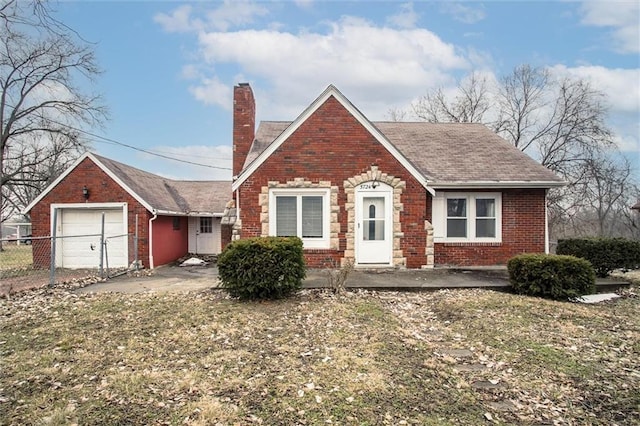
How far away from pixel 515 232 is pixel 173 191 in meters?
15.2

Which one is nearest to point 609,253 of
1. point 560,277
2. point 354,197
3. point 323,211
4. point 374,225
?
point 560,277

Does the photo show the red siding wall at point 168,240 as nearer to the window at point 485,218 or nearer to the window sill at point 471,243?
the window sill at point 471,243

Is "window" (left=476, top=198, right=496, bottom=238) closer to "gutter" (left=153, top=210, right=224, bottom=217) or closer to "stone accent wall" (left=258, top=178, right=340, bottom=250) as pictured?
"stone accent wall" (left=258, top=178, right=340, bottom=250)

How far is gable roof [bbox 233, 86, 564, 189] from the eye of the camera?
421 inches

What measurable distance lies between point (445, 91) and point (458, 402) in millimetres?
29463

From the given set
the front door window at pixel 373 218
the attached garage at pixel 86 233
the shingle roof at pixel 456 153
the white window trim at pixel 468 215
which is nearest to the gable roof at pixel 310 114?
the shingle roof at pixel 456 153

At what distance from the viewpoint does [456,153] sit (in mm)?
12969

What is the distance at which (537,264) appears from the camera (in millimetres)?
7840

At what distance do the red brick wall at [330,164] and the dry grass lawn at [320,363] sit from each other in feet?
11.9

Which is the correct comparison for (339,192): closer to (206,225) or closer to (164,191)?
(164,191)

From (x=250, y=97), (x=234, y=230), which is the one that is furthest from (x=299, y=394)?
(x=250, y=97)

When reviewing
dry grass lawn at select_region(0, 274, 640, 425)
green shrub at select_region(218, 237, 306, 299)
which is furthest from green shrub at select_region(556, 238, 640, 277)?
green shrub at select_region(218, 237, 306, 299)

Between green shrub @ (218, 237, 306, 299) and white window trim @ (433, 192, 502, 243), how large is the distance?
243 inches

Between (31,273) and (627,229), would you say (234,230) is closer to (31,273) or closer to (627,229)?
(31,273)
